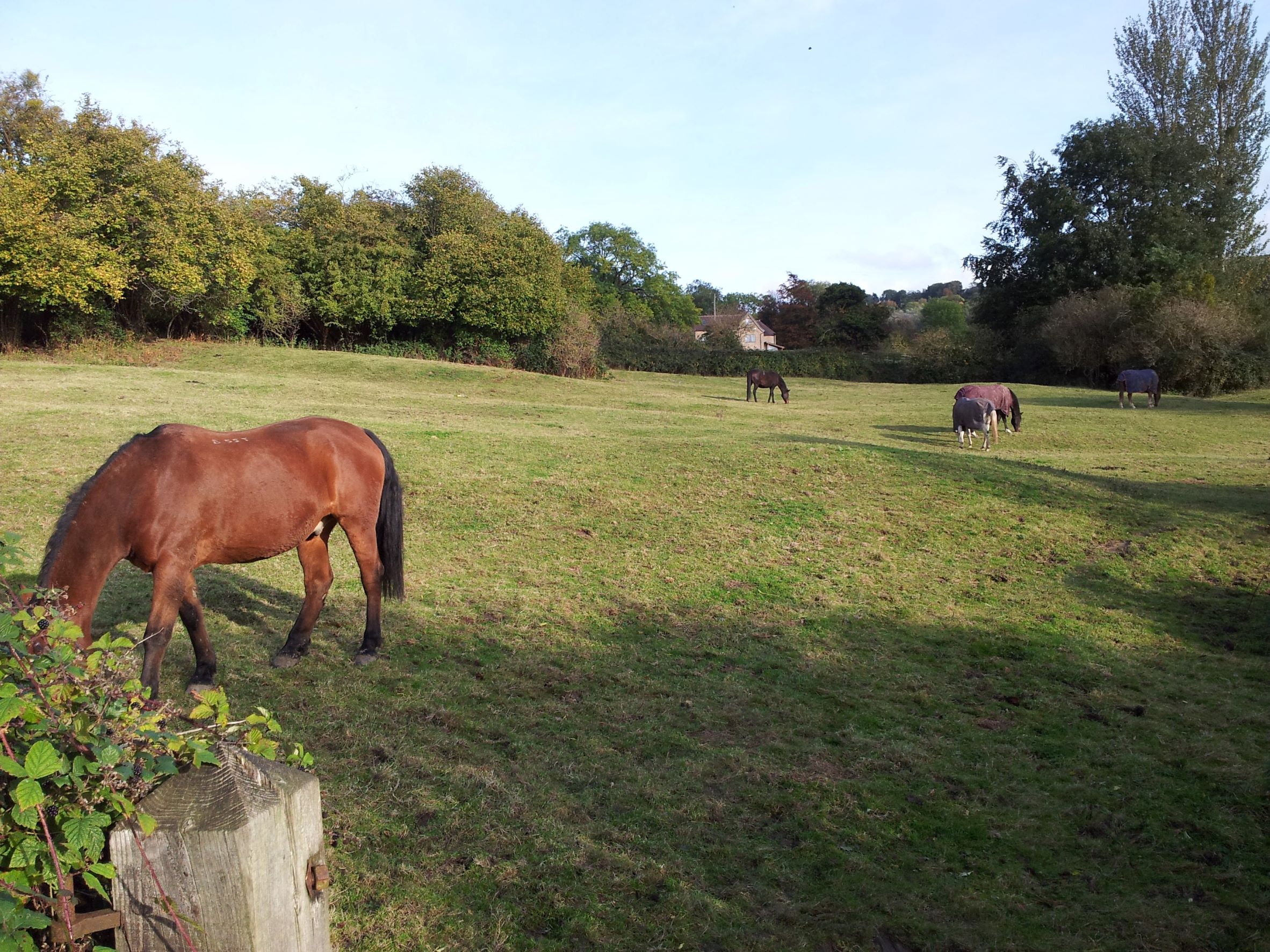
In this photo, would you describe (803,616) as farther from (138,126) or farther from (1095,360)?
(1095,360)

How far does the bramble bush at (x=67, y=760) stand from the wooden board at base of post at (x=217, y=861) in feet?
0.14

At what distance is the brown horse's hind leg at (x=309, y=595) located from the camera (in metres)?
6.61

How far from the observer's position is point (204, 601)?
7.84 metres

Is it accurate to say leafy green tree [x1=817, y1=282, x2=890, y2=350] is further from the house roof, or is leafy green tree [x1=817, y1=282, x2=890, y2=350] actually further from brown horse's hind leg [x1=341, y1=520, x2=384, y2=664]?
brown horse's hind leg [x1=341, y1=520, x2=384, y2=664]

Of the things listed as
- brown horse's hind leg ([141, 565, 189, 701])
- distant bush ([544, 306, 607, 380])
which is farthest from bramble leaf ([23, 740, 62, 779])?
distant bush ([544, 306, 607, 380])

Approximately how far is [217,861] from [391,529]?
5.30 metres

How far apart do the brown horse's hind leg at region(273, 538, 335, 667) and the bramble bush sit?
15.1ft

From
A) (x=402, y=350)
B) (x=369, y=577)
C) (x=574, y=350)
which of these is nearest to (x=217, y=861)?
(x=369, y=577)

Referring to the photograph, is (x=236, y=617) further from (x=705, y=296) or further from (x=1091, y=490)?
(x=705, y=296)

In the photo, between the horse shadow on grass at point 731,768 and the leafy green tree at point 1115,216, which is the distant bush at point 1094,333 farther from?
the horse shadow on grass at point 731,768

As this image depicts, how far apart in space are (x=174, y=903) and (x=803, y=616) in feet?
22.8

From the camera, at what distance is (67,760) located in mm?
1944

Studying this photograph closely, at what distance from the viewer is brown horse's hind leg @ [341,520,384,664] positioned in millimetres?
6766

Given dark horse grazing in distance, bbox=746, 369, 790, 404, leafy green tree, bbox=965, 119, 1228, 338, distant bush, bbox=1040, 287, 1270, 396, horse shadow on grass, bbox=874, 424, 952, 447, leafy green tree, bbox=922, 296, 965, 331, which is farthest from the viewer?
leafy green tree, bbox=922, 296, 965, 331
